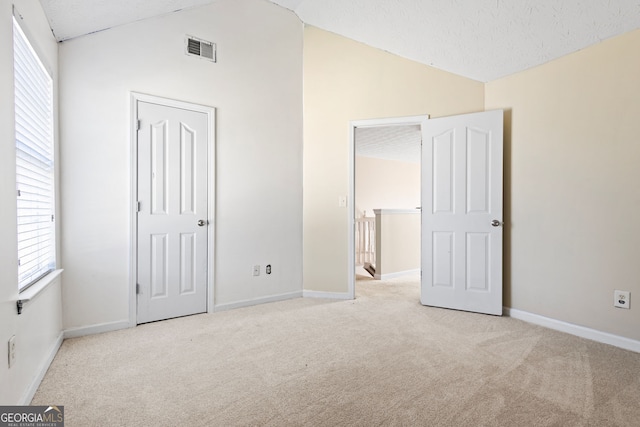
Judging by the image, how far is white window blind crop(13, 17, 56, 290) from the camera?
1862mm

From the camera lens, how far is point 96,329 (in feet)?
9.15

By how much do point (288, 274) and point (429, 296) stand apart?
1550 millimetres

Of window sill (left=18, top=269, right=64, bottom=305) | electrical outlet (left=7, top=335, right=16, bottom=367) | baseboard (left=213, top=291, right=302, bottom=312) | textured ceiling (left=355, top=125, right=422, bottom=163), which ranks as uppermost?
textured ceiling (left=355, top=125, right=422, bottom=163)

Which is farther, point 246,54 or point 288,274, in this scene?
point 288,274

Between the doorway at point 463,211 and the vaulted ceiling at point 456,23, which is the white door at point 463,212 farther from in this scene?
the vaulted ceiling at point 456,23

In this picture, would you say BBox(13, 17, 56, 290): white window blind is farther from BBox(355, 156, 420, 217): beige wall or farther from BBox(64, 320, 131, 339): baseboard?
BBox(355, 156, 420, 217): beige wall

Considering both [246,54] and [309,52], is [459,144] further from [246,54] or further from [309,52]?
[246,54]

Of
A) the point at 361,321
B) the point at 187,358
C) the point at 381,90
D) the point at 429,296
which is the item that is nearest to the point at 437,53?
the point at 381,90

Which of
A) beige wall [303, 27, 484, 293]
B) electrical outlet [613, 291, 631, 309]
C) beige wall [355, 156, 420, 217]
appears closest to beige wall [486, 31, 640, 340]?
electrical outlet [613, 291, 631, 309]

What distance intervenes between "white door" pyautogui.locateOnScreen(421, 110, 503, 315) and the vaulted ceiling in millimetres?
556

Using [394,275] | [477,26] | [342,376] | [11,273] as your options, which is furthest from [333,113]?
[11,273]

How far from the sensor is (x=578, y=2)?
235 cm

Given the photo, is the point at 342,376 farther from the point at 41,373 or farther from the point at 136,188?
the point at 136,188

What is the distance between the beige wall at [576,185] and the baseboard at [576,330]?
0.04 metres
